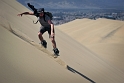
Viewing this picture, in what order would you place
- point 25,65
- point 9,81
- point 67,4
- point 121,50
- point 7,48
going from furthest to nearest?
point 67,4, point 121,50, point 7,48, point 25,65, point 9,81

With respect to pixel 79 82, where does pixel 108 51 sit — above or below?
below

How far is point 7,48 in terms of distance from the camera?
4.28 m

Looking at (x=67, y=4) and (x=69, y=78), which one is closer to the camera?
(x=69, y=78)

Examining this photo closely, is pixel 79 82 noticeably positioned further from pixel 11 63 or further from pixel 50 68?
pixel 11 63

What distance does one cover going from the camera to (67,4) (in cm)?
18850

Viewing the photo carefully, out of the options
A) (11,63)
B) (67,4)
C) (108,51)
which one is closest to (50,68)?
(11,63)

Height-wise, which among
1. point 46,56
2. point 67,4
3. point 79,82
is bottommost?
point 67,4

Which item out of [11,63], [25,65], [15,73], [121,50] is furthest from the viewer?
[121,50]

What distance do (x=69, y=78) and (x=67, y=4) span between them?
7336 inches

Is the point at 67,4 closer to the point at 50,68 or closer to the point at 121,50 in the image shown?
the point at 121,50

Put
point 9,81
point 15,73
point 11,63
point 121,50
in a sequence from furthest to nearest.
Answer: point 121,50 → point 11,63 → point 15,73 → point 9,81

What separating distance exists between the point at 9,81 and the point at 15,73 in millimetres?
351

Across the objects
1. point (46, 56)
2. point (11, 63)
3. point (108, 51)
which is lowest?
point (108, 51)

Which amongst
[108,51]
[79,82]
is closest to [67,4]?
[108,51]
